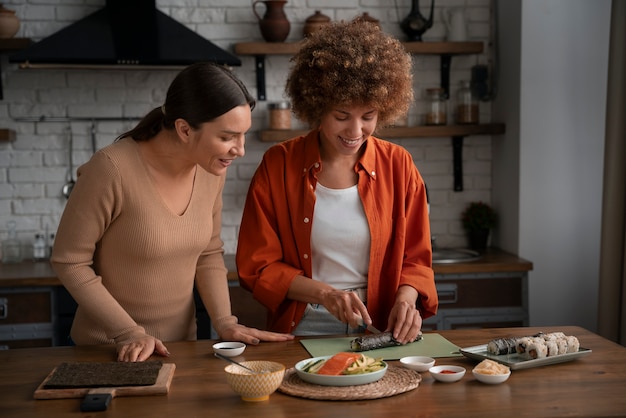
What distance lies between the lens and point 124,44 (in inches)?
155

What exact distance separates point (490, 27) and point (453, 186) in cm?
88

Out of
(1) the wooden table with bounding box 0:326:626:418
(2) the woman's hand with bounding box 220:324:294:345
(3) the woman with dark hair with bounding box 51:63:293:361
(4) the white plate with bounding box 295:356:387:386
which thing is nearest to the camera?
(1) the wooden table with bounding box 0:326:626:418

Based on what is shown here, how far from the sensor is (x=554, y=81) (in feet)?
14.0

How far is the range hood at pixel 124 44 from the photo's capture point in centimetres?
383

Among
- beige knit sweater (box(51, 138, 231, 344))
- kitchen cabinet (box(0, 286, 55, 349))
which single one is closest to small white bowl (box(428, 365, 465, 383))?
beige knit sweater (box(51, 138, 231, 344))

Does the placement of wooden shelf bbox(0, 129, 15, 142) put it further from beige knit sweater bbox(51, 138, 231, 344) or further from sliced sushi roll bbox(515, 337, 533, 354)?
sliced sushi roll bbox(515, 337, 533, 354)

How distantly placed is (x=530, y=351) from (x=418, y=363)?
0.97ft

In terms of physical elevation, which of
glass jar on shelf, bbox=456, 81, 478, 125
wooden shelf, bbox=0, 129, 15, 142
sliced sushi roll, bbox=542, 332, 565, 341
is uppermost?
glass jar on shelf, bbox=456, 81, 478, 125

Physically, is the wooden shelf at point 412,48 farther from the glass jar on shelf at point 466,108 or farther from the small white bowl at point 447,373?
the small white bowl at point 447,373

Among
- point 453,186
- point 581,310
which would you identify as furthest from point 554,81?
point 581,310

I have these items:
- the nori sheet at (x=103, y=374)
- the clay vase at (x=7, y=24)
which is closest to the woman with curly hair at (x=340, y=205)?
the nori sheet at (x=103, y=374)

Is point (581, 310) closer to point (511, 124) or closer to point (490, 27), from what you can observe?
point (511, 124)

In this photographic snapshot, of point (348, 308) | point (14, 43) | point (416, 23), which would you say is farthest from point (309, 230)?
point (14, 43)

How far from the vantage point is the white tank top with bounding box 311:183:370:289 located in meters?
2.58
